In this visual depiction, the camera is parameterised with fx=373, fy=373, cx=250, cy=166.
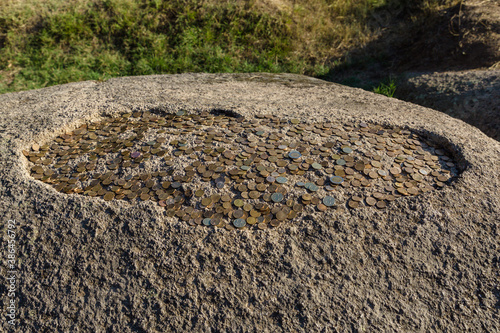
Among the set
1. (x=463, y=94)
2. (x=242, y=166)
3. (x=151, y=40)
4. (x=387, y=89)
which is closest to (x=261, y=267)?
(x=242, y=166)

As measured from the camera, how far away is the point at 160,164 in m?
2.09

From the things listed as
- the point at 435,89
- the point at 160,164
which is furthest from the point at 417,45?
the point at 160,164

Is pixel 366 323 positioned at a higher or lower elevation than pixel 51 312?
higher

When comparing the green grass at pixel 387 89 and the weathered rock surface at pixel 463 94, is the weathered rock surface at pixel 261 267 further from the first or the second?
the green grass at pixel 387 89

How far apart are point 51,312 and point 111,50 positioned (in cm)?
455

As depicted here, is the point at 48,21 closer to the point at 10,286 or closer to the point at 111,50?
the point at 111,50

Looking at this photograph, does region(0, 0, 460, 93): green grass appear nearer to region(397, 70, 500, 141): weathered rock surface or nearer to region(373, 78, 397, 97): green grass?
region(373, 78, 397, 97): green grass

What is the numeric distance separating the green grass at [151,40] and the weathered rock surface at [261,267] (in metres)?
3.57

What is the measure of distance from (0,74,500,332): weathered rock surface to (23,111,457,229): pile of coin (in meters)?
0.09

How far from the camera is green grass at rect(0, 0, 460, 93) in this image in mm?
5117

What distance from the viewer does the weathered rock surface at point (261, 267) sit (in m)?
1.46

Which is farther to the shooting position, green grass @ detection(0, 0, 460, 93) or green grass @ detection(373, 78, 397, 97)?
green grass @ detection(0, 0, 460, 93)

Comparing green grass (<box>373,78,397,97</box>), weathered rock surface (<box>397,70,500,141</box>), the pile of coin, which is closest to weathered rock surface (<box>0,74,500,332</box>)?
the pile of coin

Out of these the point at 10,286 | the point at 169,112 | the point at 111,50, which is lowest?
the point at 111,50
